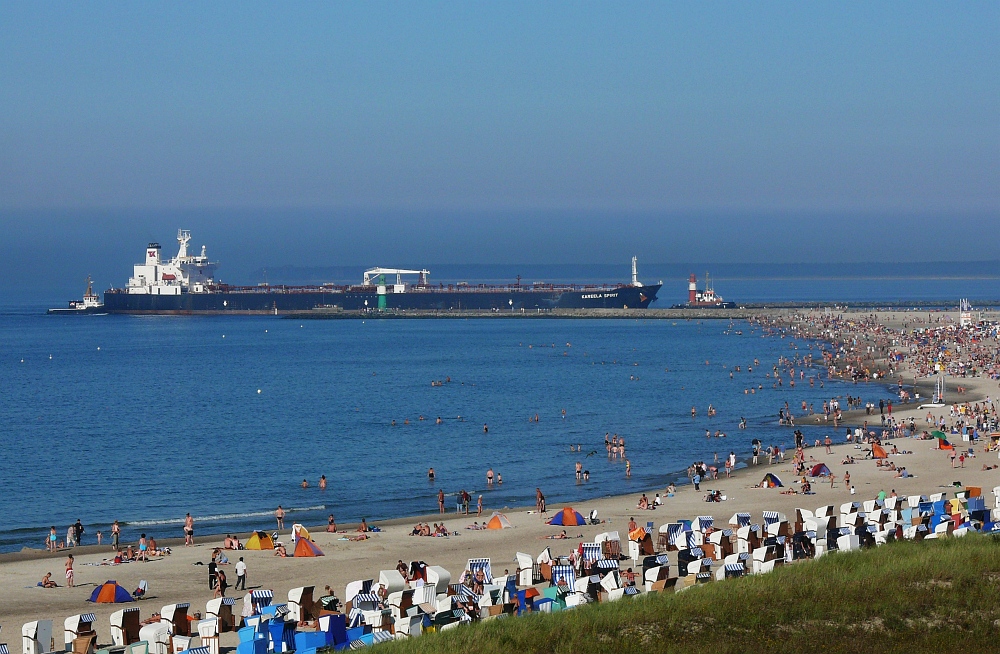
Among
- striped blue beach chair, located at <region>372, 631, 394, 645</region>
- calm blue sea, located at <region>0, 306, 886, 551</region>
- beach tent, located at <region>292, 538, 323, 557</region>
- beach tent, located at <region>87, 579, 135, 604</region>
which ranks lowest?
calm blue sea, located at <region>0, 306, 886, 551</region>

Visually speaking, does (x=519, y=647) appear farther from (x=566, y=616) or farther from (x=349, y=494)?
(x=349, y=494)

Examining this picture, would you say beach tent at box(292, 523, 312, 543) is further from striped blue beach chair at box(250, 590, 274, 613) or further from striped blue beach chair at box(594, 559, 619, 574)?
striped blue beach chair at box(594, 559, 619, 574)

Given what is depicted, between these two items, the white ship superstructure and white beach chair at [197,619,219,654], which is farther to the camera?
the white ship superstructure

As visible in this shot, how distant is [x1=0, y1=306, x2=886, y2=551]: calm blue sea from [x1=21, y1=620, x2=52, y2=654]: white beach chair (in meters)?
11.9

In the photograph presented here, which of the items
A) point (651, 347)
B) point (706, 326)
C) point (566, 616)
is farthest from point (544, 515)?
point (706, 326)

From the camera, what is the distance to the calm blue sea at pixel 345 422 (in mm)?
32875

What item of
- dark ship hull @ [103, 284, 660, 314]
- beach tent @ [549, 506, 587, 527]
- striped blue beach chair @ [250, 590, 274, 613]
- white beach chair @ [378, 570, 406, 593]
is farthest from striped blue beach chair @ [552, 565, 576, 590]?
dark ship hull @ [103, 284, 660, 314]

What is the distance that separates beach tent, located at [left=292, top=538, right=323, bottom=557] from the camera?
23.8 metres

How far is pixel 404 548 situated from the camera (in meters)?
24.5

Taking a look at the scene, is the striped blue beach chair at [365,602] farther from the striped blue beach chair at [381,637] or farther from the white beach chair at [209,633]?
the white beach chair at [209,633]

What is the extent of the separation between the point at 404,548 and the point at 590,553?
18.1 ft

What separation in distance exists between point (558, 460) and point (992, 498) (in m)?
14.9

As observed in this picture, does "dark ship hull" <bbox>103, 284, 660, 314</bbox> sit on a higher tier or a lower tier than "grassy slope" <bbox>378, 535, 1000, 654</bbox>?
higher

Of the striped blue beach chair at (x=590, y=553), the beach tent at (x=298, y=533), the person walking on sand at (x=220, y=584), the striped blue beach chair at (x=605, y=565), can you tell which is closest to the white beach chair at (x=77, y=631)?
the person walking on sand at (x=220, y=584)
